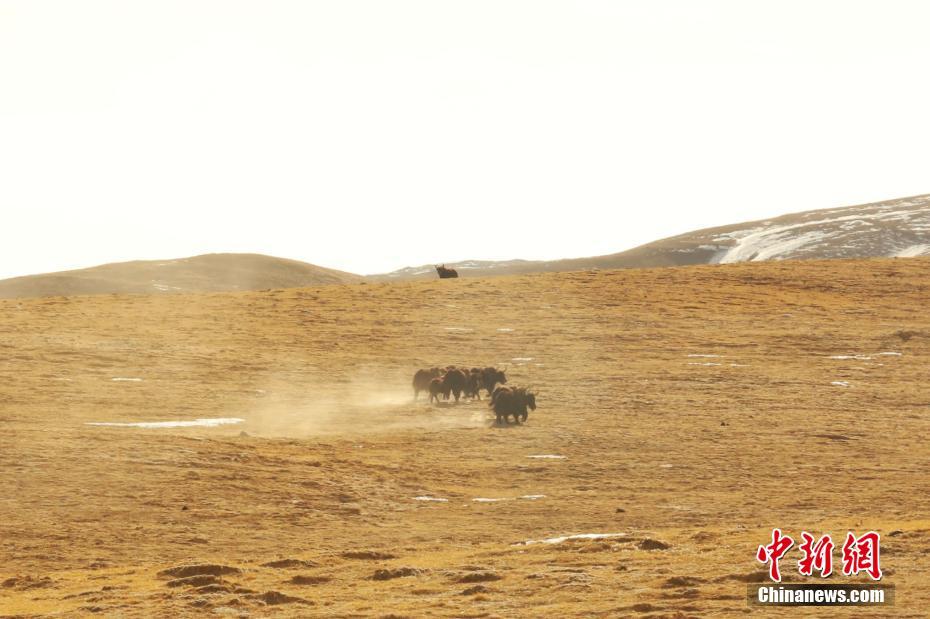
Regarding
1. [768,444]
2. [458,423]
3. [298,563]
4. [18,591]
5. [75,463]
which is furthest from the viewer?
[458,423]

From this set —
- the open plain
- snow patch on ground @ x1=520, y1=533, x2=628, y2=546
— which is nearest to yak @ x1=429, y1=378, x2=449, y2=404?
the open plain

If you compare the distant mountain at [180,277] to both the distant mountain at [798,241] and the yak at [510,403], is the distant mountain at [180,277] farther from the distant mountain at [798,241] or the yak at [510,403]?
the yak at [510,403]

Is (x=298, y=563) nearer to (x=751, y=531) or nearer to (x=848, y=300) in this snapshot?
(x=751, y=531)

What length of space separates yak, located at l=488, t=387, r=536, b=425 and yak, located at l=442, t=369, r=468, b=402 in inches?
146

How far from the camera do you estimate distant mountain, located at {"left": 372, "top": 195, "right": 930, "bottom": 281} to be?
491 ft

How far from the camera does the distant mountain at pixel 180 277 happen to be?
10862 centimetres

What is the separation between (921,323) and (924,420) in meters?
18.4

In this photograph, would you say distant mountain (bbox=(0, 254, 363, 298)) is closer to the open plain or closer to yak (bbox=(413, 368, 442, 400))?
the open plain

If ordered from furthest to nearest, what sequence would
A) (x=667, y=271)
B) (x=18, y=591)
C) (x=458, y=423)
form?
1. (x=667, y=271)
2. (x=458, y=423)
3. (x=18, y=591)

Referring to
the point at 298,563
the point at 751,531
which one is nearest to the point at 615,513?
the point at 751,531

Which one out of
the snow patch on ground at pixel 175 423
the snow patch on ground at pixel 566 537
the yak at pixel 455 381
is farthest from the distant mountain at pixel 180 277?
the snow patch on ground at pixel 566 537

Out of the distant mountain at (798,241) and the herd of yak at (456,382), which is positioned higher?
the distant mountain at (798,241)

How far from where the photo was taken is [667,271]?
2335 inches

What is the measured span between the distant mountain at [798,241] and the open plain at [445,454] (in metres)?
102
